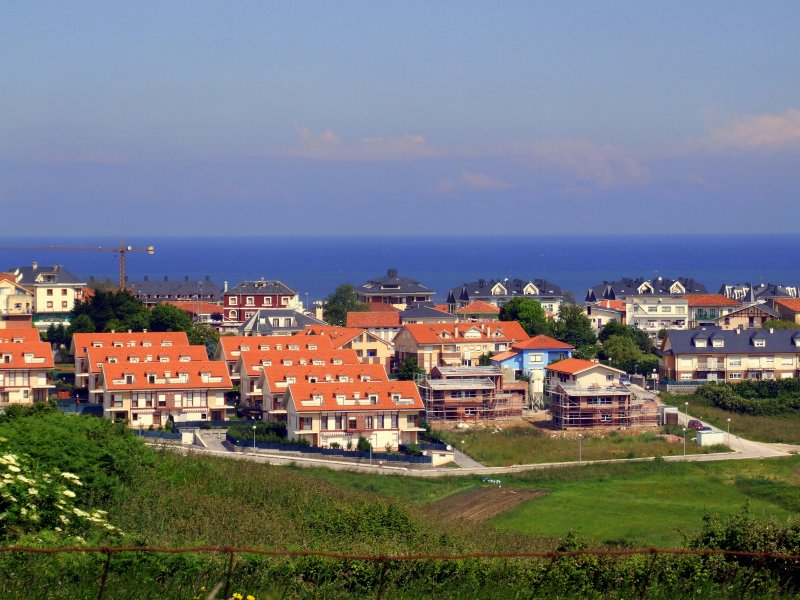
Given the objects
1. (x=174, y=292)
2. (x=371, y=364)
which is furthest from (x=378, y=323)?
(x=174, y=292)

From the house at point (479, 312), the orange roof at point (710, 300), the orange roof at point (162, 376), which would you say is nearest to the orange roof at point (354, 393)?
the orange roof at point (162, 376)

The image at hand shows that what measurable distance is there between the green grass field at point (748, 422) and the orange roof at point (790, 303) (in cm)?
1444

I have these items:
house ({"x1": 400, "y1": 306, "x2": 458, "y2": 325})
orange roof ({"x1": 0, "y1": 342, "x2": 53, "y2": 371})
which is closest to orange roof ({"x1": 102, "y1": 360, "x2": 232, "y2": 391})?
orange roof ({"x1": 0, "y1": 342, "x2": 53, "y2": 371})

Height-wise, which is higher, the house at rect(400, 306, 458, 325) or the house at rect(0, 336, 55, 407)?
the house at rect(400, 306, 458, 325)

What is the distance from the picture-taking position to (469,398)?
35.8m

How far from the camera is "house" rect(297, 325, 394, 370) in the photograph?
139 ft

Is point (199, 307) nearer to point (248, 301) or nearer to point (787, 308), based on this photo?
point (248, 301)

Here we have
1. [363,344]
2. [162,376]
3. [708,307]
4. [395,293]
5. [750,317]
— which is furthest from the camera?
[395,293]

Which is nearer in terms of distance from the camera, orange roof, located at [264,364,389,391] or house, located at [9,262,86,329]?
orange roof, located at [264,364,389,391]

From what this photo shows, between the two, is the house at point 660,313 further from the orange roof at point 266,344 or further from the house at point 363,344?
the orange roof at point 266,344

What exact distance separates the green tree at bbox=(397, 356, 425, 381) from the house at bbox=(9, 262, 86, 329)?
16.9 metres

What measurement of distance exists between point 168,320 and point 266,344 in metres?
4.98

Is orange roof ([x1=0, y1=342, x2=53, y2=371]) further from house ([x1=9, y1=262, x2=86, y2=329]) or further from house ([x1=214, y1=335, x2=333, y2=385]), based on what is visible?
house ([x1=9, y1=262, x2=86, y2=329])

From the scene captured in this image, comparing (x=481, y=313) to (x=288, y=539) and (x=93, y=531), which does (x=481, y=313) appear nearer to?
(x=288, y=539)
